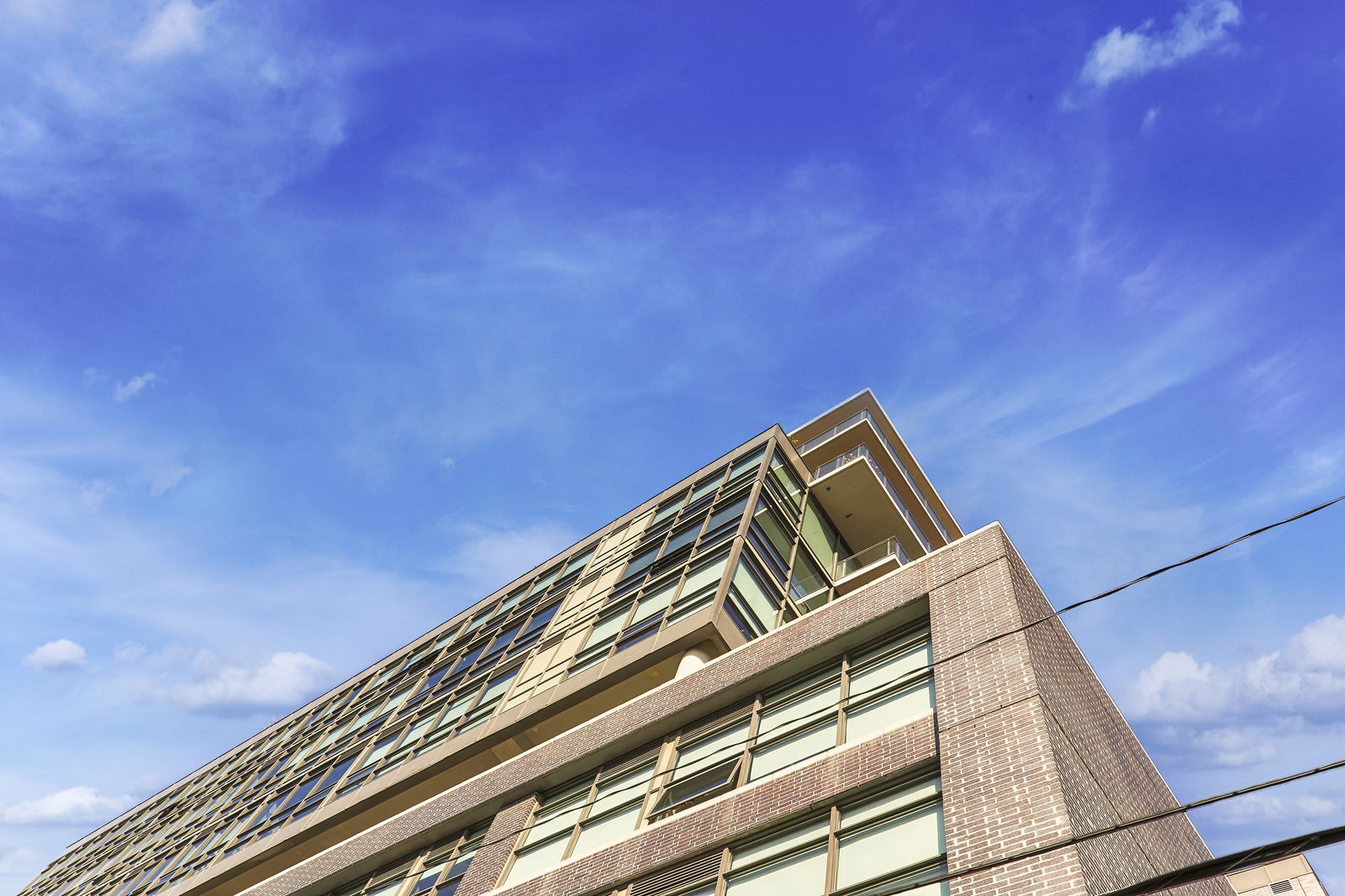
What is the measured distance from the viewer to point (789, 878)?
41.5 ft

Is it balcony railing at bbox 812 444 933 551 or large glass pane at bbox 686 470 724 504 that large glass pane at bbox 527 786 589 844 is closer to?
large glass pane at bbox 686 470 724 504

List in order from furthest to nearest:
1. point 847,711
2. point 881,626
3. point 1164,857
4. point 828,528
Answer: point 828,528 < point 881,626 < point 847,711 < point 1164,857

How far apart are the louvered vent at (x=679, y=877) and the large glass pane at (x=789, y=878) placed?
45 centimetres

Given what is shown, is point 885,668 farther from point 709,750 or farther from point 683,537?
point 683,537

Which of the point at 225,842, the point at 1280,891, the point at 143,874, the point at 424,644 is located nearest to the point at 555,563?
the point at 424,644

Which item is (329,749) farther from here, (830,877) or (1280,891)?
(1280,891)

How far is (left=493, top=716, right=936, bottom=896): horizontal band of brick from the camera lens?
42.9 ft

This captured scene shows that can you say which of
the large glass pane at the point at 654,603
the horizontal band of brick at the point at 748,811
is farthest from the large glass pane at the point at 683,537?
the horizontal band of brick at the point at 748,811

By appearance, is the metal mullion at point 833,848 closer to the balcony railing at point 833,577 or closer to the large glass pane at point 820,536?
the balcony railing at point 833,577

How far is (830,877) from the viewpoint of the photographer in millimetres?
12086

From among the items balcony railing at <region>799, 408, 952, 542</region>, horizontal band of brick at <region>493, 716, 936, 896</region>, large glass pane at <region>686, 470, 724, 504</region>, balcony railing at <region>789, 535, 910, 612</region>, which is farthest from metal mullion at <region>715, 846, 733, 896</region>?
balcony railing at <region>799, 408, 952, 542</region>

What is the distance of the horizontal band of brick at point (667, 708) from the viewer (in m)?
16.1

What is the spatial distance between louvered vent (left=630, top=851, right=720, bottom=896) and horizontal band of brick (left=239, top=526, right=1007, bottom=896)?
3.45 metres

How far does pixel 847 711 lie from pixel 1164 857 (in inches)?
191
